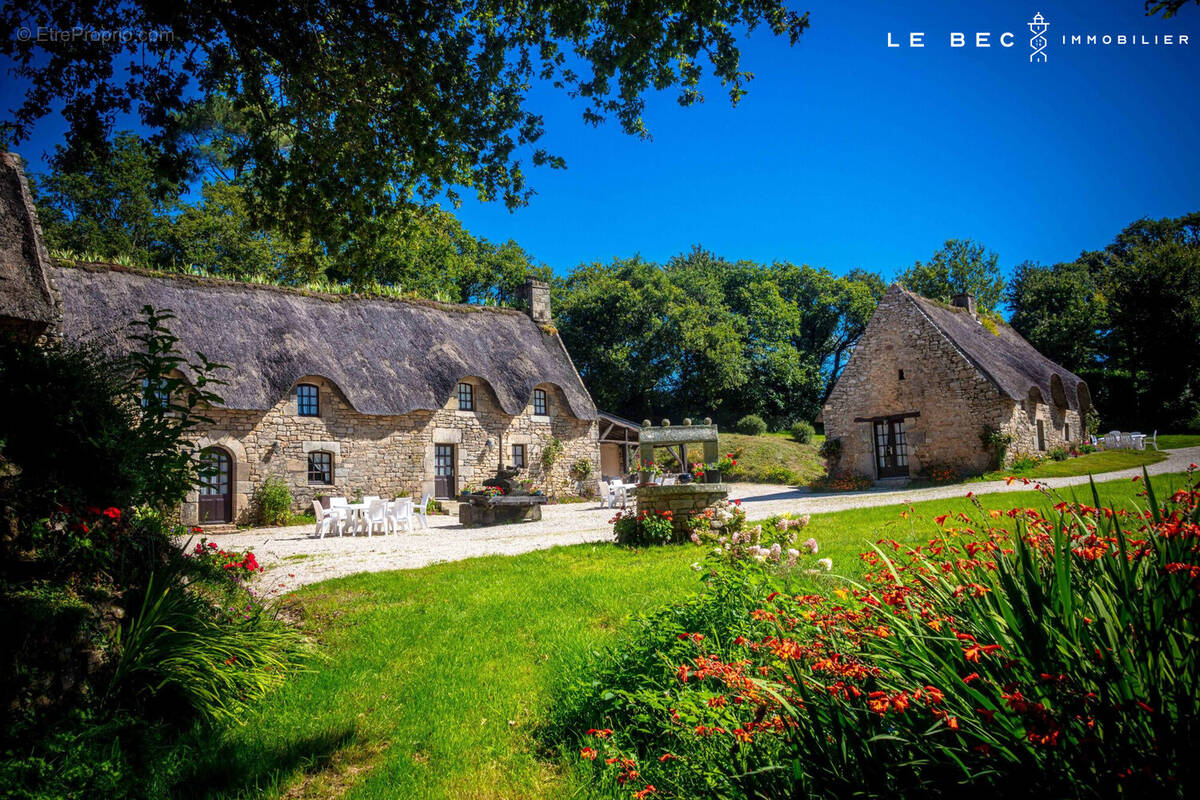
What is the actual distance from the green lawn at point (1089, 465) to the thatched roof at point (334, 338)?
13718 millimetres

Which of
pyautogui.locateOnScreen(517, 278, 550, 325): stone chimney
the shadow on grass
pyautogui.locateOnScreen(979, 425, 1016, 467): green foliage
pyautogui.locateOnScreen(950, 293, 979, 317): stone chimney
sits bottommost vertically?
the shadow on grass

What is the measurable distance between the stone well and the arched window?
40.2 ft

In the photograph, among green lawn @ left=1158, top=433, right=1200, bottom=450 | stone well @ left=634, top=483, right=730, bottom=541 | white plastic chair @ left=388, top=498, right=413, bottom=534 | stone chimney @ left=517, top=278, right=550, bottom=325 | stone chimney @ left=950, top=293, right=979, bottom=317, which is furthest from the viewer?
stone chimney @ left=950, top=293, right=979, bottom=317

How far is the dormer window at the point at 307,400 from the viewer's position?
720 inches

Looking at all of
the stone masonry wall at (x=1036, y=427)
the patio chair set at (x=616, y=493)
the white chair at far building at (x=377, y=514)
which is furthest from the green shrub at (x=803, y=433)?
the white chair at far building at (x=377, y=514)

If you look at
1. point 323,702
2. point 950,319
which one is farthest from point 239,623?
point 950,319

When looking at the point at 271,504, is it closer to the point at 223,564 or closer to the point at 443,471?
the point at 443,471

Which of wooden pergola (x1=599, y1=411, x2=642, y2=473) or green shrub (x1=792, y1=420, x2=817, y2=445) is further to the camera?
green shrub (x1=792, y1=420, x2=817, y2=445)

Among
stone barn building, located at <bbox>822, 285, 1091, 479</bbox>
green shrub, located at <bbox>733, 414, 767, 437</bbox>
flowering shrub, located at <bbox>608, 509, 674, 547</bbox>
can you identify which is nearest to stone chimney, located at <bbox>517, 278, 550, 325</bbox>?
stone barn building, located at <bbox>822, 285, 1091, 479</bbox>

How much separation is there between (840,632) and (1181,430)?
119 ft

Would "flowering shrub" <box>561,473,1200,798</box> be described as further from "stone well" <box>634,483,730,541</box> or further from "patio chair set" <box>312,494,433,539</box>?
"patio chair set" <box>312,494,433,539</box>

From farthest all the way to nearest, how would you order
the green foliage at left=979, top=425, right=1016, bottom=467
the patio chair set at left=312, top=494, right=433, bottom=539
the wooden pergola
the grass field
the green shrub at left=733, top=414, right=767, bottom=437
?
1. the green shrub at left=733, top=414, right=767, bottom=437
2. the wooden pergola
3. the grass field
4. the green foliage at left=979, top=425, right=1016, bottom=467
5. the patio chair set at left=312, top=494, right=433, bottom=539

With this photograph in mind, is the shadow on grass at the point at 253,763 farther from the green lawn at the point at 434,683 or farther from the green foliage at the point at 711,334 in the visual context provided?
the green foliage at the point at 711,334

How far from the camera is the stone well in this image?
9.65m
